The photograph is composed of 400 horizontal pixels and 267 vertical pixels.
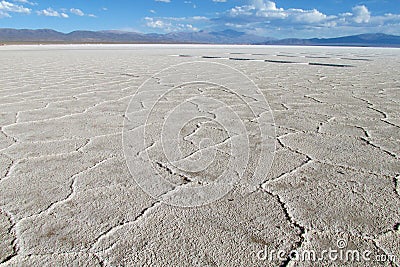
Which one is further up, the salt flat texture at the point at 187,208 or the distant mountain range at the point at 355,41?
the salt flat texture at the point at 187,208

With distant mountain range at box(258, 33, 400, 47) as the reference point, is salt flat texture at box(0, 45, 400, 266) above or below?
above

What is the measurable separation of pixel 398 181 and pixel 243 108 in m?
1.53

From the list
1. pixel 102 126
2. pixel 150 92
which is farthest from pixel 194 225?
pixel 150 92

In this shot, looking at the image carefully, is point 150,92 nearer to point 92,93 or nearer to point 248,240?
point 92,93

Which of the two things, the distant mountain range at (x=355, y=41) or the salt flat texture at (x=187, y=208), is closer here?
the salt flat texture at (x=187, y=208)

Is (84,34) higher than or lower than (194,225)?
lower

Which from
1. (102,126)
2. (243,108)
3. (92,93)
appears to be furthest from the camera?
(92,93)

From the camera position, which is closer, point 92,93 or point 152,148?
point 152,148

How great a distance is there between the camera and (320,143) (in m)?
1.83

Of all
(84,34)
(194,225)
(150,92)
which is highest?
(194,225)

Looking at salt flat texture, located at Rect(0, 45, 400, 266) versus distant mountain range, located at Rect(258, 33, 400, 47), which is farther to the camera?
distant mountain range, located at Rect(258, 33, 400, 47)

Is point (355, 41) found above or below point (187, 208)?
below

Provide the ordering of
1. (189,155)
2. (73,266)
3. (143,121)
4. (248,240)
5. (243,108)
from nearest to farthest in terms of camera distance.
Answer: (73,266)
(248,240)
(189,155)
(143,121)
(243,108)

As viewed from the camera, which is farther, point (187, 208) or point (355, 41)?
point (355, 41)
